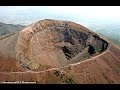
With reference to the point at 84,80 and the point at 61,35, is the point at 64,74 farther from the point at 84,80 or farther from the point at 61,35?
the point at 61,35

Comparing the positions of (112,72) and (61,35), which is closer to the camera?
(112,72)

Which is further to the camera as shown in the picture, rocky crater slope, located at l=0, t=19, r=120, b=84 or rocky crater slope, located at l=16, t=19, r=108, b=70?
rocky crater slope, located at l=16, t=19, r=108, b=70

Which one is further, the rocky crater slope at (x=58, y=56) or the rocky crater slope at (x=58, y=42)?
the rocky crater slope at (x=58, y=42)

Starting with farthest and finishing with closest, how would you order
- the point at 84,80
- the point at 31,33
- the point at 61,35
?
the point at 61,35
the point at 31,33
the point at 84,80

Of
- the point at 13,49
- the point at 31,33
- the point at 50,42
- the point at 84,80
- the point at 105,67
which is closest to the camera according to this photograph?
the point at 84,80

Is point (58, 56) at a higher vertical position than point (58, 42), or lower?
lower

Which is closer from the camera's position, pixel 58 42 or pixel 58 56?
pixel 58 56
